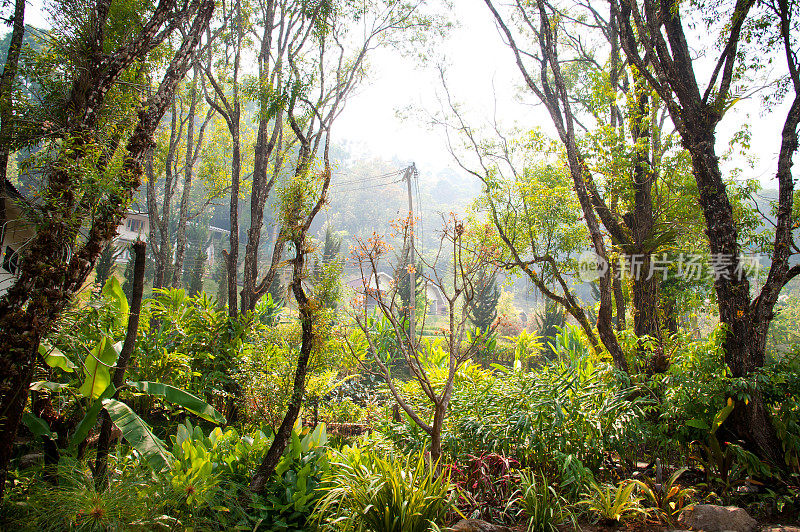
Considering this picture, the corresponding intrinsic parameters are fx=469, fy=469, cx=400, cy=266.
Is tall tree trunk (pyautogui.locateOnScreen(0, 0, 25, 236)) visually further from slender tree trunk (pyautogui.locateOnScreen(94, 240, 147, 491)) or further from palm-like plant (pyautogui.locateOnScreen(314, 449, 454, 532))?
palm-like plant (pyautogui.locateOnScreen(314, 449, 454, 532))

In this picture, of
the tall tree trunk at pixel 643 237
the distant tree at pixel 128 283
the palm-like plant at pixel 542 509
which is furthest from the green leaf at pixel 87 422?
the distant tree at pixel 128 283

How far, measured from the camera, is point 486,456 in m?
3.68

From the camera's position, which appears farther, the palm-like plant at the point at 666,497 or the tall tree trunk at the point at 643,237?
the tall tree trunk at the point at 643,237

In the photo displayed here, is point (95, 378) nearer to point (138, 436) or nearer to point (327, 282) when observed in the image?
point (138, 436)

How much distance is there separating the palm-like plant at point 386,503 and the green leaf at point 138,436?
1.13 meters

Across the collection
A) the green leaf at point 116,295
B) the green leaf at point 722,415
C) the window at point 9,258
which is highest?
the window at point 9,258

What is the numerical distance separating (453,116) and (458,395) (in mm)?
6136

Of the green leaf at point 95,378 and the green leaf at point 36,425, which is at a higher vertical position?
the green leaf at point 95,378

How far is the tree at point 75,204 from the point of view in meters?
2.81

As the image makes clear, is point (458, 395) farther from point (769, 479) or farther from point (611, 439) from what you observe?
point (769, 479)

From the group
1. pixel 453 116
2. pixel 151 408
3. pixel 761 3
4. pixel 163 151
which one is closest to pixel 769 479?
pixel 761 3

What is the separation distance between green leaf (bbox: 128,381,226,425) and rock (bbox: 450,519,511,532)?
6.97ft

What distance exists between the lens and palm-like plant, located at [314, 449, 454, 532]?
112 inches

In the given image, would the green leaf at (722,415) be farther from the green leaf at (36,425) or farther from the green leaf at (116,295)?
the green leaf at (36,425)
